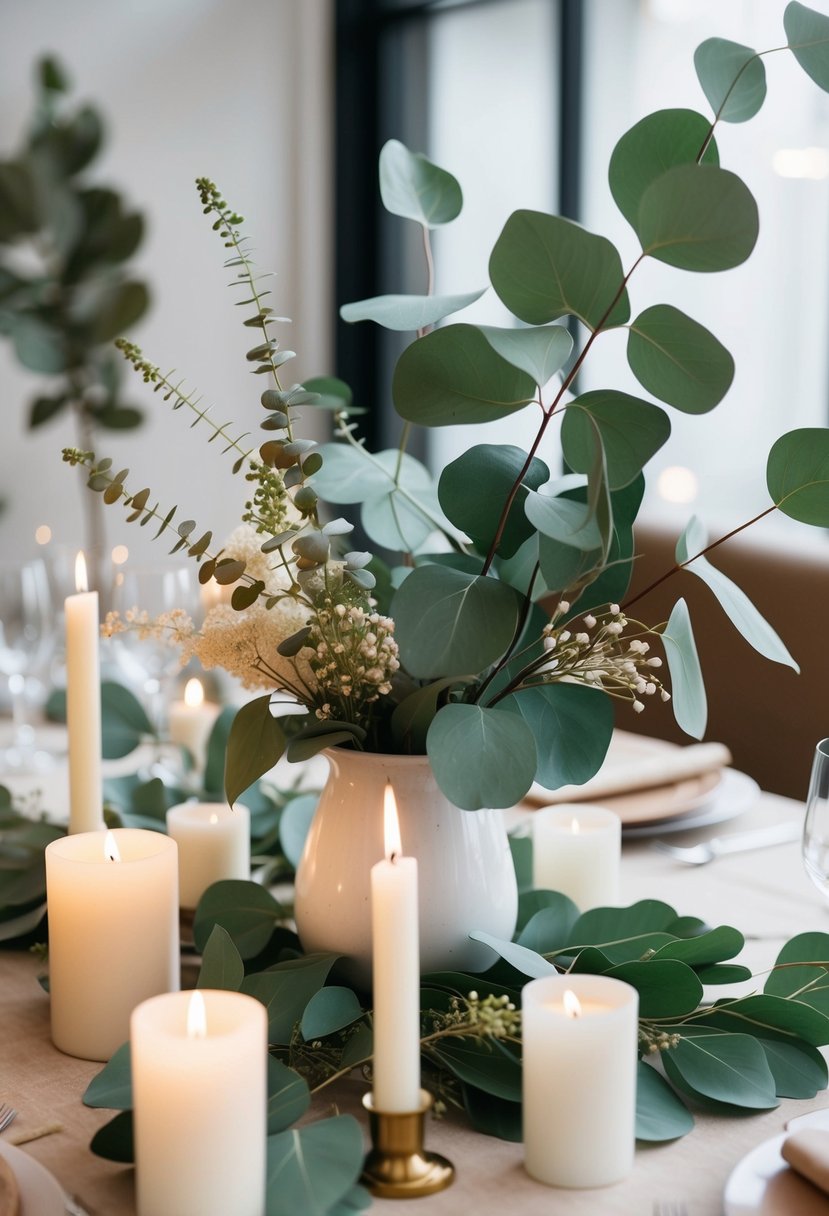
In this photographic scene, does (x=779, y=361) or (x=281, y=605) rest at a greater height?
(x=779, y=361)

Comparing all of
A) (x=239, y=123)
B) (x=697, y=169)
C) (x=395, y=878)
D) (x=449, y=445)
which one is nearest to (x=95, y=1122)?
(x=395, y=878)

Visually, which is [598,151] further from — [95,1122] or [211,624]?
[95,1122]

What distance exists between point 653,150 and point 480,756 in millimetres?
352

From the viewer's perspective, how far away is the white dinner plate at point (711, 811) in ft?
3.95

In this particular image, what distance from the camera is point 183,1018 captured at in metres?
0.61

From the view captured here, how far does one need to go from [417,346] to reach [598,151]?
2.84m

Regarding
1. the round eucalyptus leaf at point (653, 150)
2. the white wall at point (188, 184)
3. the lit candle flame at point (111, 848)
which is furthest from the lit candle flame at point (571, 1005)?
the white wall at point (188, 184)

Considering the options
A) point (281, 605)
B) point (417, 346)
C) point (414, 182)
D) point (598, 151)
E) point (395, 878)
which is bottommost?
point (395, 878)

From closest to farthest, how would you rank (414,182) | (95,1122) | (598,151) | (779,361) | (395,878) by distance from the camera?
(395,878) → (95,1122) → (414,182) → (598,151) → (779,361)

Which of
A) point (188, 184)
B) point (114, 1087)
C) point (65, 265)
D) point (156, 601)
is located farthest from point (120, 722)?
point (188, 184)

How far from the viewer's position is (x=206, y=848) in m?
0.98

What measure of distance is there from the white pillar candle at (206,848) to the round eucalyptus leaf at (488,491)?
32cm

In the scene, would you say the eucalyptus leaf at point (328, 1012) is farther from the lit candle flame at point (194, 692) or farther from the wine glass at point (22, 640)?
the wine glass at point (22, 640)

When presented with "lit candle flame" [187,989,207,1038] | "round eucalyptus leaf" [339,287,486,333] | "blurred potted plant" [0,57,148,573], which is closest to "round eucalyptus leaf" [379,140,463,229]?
"round eucalyptus leaf" [339,287,486,333]
